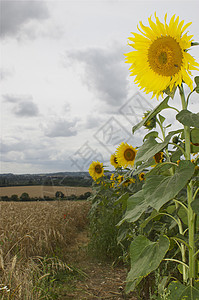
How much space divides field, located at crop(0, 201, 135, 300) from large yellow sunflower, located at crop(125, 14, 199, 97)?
1.95 m

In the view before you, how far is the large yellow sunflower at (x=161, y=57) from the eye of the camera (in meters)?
1.67

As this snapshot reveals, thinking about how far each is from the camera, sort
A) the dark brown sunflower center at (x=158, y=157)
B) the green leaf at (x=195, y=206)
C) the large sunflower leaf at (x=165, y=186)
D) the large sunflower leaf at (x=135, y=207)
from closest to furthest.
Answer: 1. the large sunflower leaf at (x=165, y=186)
2. the green leaf at (x=195, y=206)
3. the large sunflower leaf at (x=135, y=207)
4. the dark brown sunflower center at (x=158, y=157)

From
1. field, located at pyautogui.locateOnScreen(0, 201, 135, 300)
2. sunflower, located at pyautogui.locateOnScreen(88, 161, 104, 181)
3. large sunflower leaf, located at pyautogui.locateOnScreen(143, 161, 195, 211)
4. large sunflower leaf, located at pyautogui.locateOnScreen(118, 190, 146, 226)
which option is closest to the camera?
large sunflower leaf, located at pyautogui.locateOnScreen(143, 161, 195, 211)

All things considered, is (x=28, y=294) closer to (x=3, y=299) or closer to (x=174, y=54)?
(x=3, y=299)

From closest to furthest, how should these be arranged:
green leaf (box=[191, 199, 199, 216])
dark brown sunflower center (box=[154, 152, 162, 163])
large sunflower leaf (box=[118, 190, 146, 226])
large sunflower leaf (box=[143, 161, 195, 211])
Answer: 1. large sunflower leaf (box=[143, 161, 195, 211])
2. green leaf (box=[191, 199, 199, 216])
3. large sunflower leaf (box=[118, 190, 146, 226])
4. dark brown sunflower center (box=[154, 152, 162, 163])

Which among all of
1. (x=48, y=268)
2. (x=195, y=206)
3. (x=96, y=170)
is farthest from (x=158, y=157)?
(x=96, y=170)

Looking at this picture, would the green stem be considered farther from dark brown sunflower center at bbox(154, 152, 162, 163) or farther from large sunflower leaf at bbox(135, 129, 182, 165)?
dark brown sunflower center at bbox(154, 152, 162, 163)

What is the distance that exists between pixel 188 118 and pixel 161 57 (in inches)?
17.3

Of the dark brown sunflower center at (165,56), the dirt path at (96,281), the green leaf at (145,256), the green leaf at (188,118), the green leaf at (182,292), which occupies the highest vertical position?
the dark brown sunflower center at (165,56)

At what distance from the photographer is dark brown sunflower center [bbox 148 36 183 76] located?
65.7 inches

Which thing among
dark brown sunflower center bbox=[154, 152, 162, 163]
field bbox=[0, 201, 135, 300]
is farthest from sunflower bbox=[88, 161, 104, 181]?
dark brown sunflower center bbox=[154, 152, 162, 163]

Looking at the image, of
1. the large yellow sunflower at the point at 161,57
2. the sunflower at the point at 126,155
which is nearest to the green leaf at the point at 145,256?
the large yellow sunflower at the point at 161,57

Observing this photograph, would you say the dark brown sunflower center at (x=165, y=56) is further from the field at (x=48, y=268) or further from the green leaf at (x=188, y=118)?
the field at (x=48, y=268)

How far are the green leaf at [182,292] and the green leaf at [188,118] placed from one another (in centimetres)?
95
